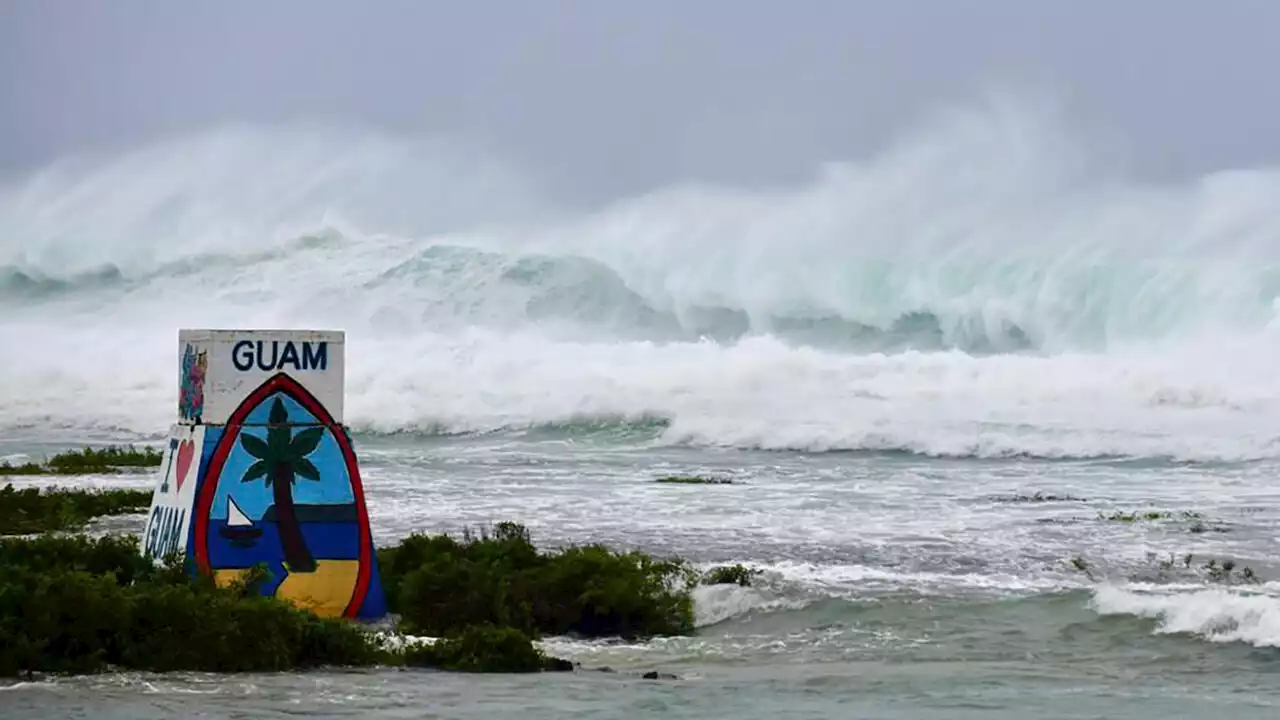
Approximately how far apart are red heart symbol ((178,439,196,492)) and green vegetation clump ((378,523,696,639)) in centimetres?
155

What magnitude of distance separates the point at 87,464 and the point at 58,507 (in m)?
8.59

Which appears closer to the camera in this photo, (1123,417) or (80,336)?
(1123,417)

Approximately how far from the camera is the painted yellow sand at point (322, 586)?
492 inches

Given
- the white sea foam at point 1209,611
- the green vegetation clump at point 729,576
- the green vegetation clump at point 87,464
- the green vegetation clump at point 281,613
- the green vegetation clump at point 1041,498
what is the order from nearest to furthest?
the green vegetation clump at point 281,613 < the white sea foam at point 1209,611 < the green vegetation clump at point 729,576 < the green vegetation clump at point 1041,498 < the green vegetation clump at point 87,464

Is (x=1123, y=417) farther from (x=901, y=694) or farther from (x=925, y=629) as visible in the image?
(x=901, y=694)

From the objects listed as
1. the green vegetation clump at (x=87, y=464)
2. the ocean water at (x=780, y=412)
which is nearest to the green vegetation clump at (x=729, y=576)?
the ocean water at (x=780, y=412)

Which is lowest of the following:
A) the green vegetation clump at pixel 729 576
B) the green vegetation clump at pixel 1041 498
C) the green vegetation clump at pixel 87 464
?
the green vegetation clump at pixel 729 576

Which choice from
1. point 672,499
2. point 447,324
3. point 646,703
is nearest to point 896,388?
point 447,324

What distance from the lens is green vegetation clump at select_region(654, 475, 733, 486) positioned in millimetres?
26344

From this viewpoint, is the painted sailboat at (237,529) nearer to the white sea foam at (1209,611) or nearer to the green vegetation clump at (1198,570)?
the white sea foam at (1209,611)

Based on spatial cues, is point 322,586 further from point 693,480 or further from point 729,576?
point 693,480

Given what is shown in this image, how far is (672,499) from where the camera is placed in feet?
77.0

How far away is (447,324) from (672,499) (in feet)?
109

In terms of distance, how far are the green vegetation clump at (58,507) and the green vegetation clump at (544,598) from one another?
18.7ft
